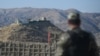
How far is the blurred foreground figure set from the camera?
429cm

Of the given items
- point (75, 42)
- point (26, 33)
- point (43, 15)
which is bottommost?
point (43, 15)

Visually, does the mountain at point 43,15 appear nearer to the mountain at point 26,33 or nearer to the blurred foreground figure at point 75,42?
the mountain at point 26,33

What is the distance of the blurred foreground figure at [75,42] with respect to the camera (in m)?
4.29

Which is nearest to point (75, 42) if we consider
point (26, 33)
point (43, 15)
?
point (26, 33)

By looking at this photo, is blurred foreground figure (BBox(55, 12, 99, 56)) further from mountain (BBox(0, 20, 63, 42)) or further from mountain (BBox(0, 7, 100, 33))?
mountain (BBox(0, 7, 100, 33))

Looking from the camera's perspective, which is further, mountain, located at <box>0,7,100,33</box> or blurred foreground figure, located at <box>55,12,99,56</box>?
mountain, located at <box>0,7,100,33</box>

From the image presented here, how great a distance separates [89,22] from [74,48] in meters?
109

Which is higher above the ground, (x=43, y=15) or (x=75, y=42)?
(x=75, y=42)

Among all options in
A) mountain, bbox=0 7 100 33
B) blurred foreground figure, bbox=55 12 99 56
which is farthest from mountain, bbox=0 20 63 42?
mountain, bbox=0 7 100 33

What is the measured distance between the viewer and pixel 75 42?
4324 mm

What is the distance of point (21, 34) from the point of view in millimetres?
41875

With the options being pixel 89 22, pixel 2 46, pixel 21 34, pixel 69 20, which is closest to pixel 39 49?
pixel 2 46

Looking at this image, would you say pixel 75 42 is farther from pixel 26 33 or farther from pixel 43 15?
pixel 43 15

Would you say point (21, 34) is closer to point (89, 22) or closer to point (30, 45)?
point (30, 45)
